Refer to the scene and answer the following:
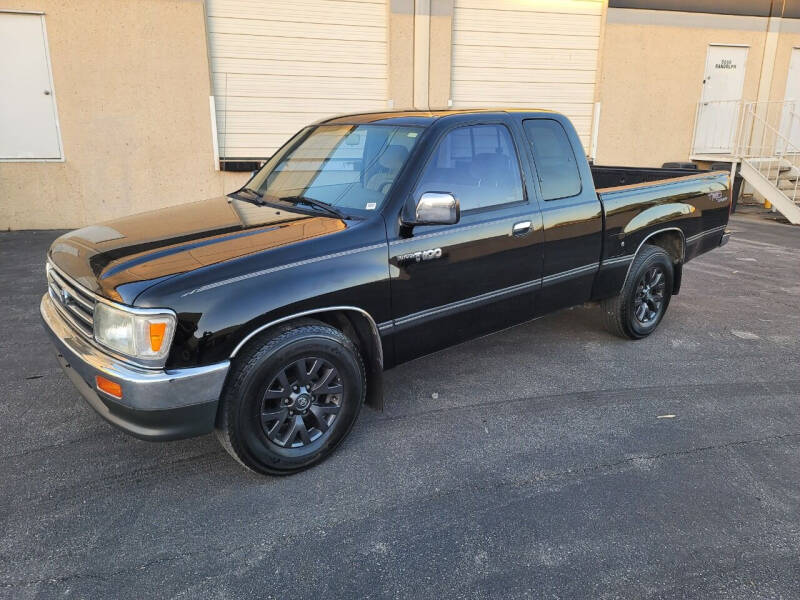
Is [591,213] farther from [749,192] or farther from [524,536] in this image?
[749,192]

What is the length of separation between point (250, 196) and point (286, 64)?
280 inches

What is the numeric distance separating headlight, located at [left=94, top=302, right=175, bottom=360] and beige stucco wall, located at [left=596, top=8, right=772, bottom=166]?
11679 mm

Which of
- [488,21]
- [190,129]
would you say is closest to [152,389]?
[190,129]

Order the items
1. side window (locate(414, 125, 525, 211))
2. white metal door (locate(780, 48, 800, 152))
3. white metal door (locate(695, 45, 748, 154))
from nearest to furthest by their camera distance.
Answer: side window (locate(414, 125, 525, 211)), white metal door (locate(695, 45, 748, 154)), white metal door (locate(780, 48, 800, 152))

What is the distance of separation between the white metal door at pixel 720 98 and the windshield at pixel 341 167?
A: 11.6 meters

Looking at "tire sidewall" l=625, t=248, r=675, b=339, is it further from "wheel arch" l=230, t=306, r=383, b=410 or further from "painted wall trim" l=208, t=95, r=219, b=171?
"painted wall trim" l=208, t=95, r=219, b=171

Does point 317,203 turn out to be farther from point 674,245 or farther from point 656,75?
point 656,75

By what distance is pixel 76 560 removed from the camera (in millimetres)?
2576

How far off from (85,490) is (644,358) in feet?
13.2

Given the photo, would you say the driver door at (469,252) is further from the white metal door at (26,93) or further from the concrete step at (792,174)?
the concrete step at (792,174)

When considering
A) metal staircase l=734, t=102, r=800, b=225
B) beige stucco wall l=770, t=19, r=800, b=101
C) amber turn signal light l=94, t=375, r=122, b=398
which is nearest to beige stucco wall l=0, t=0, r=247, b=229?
amber turn signal light l=94, t=375, r=122, b=398

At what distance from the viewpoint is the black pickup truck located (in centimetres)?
276

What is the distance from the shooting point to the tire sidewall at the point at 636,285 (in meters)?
4.98

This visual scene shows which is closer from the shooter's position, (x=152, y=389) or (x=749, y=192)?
(x=152, y=389)
